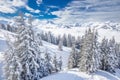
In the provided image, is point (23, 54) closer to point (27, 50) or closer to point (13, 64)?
point (27, 50)

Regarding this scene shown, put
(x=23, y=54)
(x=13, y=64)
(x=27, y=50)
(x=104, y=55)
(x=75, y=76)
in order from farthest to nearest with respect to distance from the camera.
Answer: (x=104, y=55)
(x=75, y=76)
(x=23, y=54)
(x=27, y=50)
(x=13, y=64)

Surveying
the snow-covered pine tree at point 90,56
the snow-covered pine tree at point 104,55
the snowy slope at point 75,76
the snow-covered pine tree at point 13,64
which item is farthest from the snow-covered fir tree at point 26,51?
the snow-covered pine tree at point 104,55

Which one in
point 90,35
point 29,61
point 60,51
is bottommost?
point 60,51

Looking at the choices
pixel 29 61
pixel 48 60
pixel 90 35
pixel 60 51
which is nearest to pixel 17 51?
pixel 29 61

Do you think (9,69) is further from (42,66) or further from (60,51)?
(60,51)

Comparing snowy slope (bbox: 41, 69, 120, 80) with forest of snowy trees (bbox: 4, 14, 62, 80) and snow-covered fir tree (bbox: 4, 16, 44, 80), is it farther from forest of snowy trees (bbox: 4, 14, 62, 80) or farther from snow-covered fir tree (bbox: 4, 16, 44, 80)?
forest of snowy trees (bbox: 4, 14, 62, 80)

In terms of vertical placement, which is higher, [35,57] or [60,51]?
[35,57]

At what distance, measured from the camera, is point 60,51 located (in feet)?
379

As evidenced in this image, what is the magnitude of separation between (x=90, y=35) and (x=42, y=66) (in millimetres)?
14549

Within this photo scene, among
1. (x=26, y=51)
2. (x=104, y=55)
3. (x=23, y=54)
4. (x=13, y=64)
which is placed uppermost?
(x=26, y=51)

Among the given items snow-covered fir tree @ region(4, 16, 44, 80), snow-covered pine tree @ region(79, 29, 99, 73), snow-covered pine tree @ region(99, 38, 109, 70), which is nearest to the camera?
snow-covered fir tree @ region(4, 16, 44, 80)

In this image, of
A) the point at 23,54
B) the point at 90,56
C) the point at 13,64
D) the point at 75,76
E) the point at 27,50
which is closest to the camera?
the point at 13,64

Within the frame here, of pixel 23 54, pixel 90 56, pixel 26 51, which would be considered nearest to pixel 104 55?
pixel 90 56

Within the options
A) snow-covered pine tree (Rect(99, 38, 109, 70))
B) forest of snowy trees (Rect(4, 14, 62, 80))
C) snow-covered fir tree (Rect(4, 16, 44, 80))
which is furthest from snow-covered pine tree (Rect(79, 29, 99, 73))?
snow-covered fir tree (Rect(4, 16, 44, 80))
